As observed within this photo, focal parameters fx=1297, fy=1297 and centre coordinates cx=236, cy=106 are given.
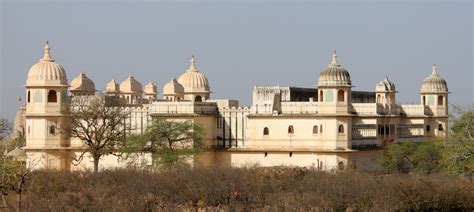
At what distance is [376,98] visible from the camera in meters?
82.2

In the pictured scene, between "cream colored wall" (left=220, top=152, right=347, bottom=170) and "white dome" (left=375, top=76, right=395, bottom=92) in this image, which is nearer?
"cream colored wall" (left=220, top=152, right=347, bottom=170)

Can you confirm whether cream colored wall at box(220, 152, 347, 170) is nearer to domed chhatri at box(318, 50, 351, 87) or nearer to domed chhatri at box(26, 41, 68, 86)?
domed chhatri at box(318, 50, 351, 87)

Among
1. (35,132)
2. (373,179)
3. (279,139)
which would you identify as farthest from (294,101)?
(373,179)

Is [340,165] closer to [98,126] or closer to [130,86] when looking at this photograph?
[98,126]

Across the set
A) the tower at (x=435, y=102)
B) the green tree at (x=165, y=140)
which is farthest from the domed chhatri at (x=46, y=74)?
the tower at (x=435, y=102)

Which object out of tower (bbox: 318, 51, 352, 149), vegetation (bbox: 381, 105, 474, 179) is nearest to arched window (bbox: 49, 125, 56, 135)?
tower (bbox: 318, 51, 352, 149)

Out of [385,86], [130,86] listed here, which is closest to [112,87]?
[130,86]

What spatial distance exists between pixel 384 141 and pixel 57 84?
19.0 metres

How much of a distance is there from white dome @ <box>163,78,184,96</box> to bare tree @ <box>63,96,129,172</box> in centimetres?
871

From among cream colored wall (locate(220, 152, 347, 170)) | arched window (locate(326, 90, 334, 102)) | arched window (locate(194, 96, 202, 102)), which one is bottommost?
cream colored wall (locate(220, 152, 347, 170))

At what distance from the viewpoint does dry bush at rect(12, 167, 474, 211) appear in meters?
48.1

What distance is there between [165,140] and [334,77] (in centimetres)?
941

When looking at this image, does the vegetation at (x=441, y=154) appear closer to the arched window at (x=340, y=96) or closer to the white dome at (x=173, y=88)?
the arched window at (x=340, y=96)

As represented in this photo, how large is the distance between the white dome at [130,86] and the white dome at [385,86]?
52.5ft
